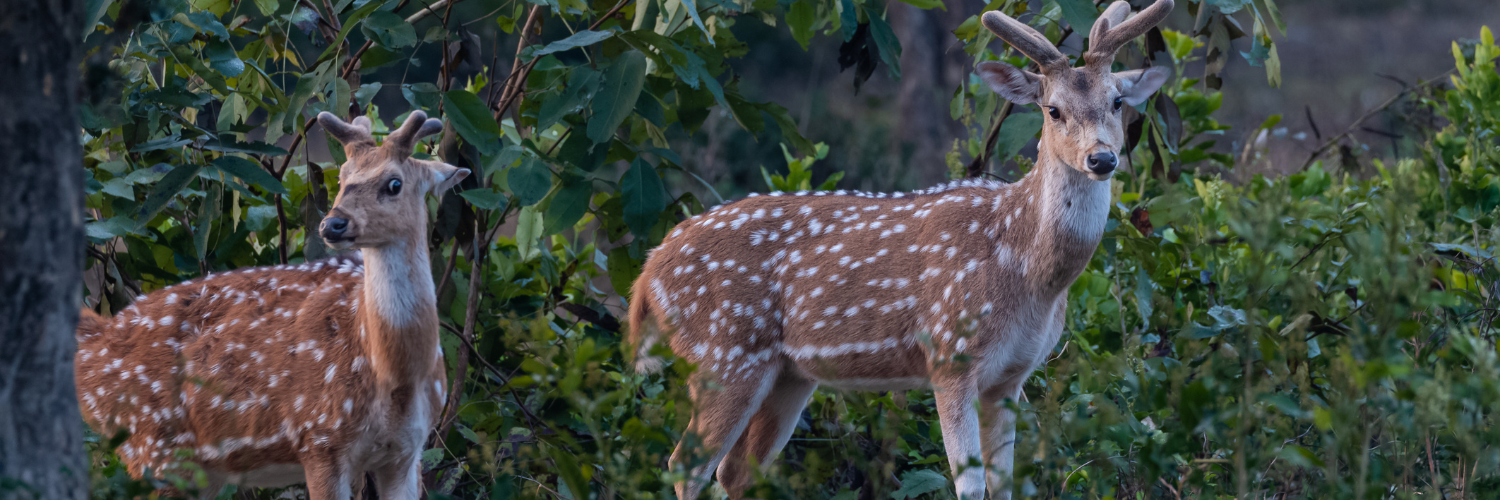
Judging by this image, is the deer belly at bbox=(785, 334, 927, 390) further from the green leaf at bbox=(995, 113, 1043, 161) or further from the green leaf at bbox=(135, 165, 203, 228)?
the green leaf at bbox=(135, 165, 203, 228)

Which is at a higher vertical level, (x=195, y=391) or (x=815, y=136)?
(x=195, y=391)

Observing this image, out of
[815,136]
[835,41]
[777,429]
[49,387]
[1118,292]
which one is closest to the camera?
[49,387]

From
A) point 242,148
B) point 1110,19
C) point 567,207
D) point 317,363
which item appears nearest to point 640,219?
point 567,207

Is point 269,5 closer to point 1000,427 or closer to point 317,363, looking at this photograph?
point 317,363

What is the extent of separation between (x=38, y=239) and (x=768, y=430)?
2.96m

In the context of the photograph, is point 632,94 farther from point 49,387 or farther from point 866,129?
point 866,129

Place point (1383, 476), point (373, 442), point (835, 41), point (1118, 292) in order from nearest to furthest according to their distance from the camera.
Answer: point (1383, 476), point (373, 442), point (1118, 292), point (835, 41)

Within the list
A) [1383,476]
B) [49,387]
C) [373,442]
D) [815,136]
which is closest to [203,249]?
[373,442]

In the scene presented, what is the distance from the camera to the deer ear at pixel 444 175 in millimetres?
3936

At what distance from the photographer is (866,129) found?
18516mm

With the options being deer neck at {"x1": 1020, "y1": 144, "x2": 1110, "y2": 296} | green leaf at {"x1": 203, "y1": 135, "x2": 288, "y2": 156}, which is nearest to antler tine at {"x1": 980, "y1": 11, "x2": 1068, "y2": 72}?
deer neck at {"x1": 1020, "y1": 144, "x2": 1110, "y2": 296}

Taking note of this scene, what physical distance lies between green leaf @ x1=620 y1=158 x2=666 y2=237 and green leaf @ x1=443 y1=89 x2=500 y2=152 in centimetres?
61

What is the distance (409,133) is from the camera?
383 cm

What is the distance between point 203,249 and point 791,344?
Result: 7.01 ft
